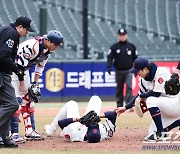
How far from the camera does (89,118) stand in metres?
8.70

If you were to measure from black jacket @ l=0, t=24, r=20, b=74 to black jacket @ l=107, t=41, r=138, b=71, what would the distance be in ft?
23.9

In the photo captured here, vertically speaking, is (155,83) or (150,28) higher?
(150,28)

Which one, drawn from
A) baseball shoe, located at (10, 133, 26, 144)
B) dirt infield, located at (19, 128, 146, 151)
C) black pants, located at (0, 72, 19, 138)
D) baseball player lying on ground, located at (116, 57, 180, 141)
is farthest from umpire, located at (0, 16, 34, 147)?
baseball player lying on ground, located at (116, 57, 180, 141)

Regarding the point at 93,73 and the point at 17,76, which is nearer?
the point at 17,76

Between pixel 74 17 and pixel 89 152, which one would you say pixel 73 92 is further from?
pixel 89 152

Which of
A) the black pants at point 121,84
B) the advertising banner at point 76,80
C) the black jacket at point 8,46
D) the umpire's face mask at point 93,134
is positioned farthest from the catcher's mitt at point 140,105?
the advertising banner at point 76,80

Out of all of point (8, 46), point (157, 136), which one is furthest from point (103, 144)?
point (8, 46)

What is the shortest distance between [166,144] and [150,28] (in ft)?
57.6

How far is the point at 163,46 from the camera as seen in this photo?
24.0 m

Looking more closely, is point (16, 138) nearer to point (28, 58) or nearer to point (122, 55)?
point (28, 58)

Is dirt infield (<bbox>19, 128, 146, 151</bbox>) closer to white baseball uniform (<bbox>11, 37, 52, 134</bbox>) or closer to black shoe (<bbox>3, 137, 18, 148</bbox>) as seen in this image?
black shoe (<bbox>3, 137, 18, 148</bbox>)

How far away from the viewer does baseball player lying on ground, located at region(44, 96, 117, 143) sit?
28.7 feet

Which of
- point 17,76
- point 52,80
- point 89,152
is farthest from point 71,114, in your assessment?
point 52,80

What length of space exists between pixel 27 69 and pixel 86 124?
1.36 metres
